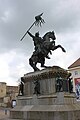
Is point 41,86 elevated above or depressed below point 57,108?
above

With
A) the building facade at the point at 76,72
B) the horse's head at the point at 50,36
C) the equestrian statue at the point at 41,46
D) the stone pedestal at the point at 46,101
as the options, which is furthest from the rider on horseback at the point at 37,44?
the building facade at the point at 76,72

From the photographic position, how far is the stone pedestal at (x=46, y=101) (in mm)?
13617

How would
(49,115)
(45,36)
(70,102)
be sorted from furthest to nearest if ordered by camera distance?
1. (45,36)
2. (70,102)
3. (49,115)

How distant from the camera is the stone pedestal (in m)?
13.6

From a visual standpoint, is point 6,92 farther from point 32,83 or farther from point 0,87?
point 32,83

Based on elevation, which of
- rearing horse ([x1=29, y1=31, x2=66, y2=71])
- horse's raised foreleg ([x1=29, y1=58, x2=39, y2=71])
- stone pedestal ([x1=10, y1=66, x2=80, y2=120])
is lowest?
stone pedestal ([x1=10, y1=66, x2=80, y2=120])

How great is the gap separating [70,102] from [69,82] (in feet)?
5.98

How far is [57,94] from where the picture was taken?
1448 cm

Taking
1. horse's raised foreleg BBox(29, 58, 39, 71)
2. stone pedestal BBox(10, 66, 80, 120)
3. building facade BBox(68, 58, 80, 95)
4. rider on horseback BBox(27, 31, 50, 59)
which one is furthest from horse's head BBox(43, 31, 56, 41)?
building facade BBox(68, 58, 80, 95)

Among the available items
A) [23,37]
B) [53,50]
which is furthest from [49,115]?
[23,37]

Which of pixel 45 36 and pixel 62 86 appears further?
pixel 45 36

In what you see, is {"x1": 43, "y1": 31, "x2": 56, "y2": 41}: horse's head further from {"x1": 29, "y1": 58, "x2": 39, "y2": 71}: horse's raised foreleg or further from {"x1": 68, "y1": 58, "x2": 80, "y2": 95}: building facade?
{"x1": 68, "y1": 58, "x2": 80, "y2": 95}: building facade

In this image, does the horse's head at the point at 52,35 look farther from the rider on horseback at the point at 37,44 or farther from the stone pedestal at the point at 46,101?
the stone pedestal at the point at 46,101

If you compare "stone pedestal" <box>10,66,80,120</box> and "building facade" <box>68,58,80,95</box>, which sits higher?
"building facade" <box>68,58,80,95</box>
